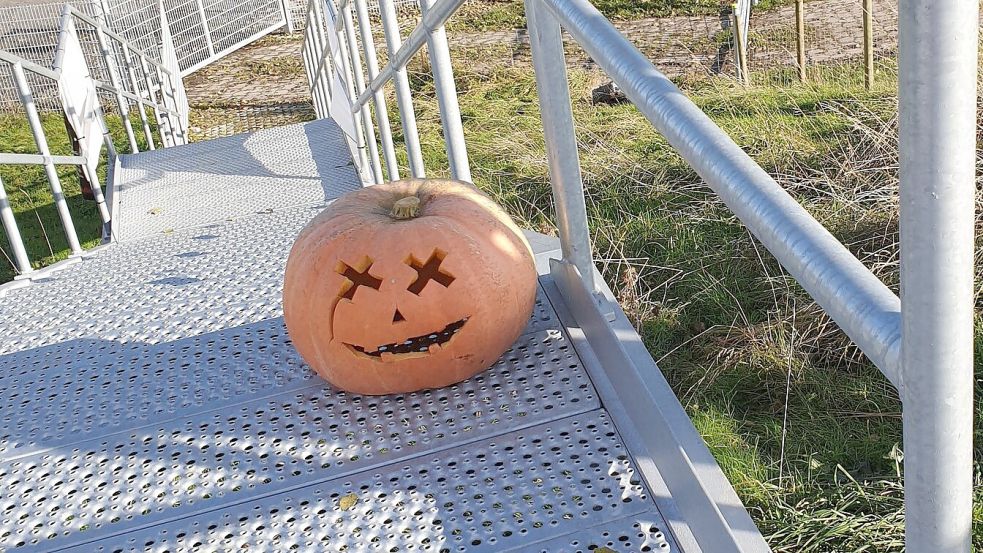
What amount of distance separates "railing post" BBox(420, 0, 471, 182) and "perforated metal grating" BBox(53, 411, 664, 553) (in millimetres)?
918

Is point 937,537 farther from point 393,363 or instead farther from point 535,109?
point 535,109

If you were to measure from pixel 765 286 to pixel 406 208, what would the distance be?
7.72 feet

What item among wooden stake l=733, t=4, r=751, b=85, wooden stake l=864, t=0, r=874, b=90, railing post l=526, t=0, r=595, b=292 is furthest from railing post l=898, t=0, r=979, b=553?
wooden stake l=733, t=4, r=751, b=85

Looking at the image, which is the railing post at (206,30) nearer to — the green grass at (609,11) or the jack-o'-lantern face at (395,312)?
the green grass at (609,11)

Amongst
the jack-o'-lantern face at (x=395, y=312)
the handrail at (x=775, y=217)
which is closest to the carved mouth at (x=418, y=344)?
the jack-o'-lantern face at (x=395, y=312)

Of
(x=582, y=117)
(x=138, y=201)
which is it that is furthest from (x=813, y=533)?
(x=582, y=117)

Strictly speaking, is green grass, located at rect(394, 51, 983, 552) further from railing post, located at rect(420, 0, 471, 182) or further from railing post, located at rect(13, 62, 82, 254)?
railing post, located at rect(13, 62, 82, 254)

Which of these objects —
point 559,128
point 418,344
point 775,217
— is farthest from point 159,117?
point 775,217

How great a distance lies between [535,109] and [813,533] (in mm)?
5690

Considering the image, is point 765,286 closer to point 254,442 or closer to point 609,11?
point 254,442

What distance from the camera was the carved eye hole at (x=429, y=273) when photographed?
6.40ft

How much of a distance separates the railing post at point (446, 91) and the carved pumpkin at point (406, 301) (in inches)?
15.7

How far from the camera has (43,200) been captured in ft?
27.1

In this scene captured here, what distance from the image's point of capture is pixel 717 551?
1294 millimetres
